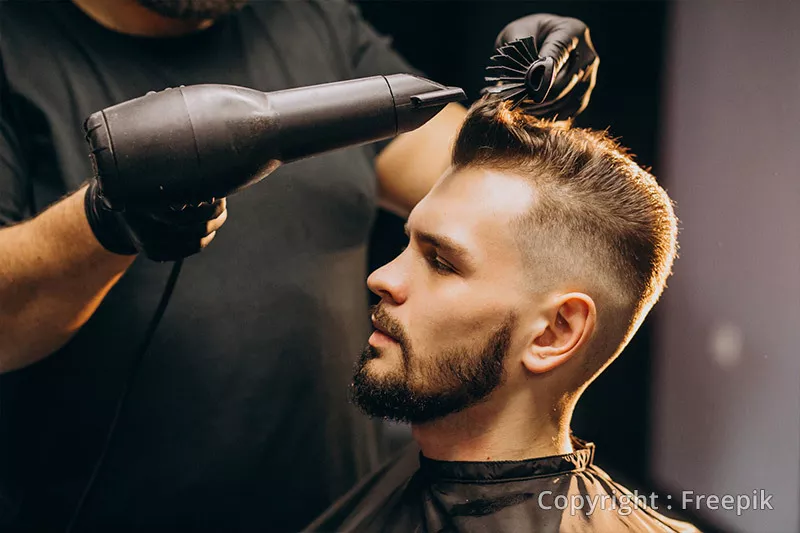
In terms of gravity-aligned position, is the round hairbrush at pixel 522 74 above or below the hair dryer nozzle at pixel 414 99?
above

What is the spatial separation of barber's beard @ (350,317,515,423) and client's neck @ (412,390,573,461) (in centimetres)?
4

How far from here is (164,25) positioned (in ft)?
5.14

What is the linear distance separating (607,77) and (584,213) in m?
0.94

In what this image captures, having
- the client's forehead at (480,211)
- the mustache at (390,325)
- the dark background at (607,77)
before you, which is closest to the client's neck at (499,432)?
the mustache at (390,325)

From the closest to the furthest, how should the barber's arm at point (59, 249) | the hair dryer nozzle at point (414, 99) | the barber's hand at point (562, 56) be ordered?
the hair dryer nozzle at point (414, 99), the barber's arm at point (59, 249), the barber's hand at point (562, 56)

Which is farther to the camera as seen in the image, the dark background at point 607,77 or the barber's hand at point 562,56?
the dark background at point 607,77

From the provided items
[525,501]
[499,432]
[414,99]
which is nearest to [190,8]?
[414,99]

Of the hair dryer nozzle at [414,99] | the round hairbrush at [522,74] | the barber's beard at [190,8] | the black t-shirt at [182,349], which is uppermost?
the round hairbrush at [522,74]

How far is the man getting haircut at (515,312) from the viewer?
126cm

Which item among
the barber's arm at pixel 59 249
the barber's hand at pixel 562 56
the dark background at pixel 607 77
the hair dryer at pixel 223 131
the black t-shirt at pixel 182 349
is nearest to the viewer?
the hair dryer at pixel 223 131

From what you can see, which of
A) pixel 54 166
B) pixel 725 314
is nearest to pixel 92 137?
pixel 54 166

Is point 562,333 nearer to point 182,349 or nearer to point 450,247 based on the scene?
point 450,247

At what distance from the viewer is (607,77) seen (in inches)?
82.0

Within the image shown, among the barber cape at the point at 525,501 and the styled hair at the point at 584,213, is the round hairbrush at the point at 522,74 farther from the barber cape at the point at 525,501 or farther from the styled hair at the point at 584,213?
the barber cape at the point at 525,501
